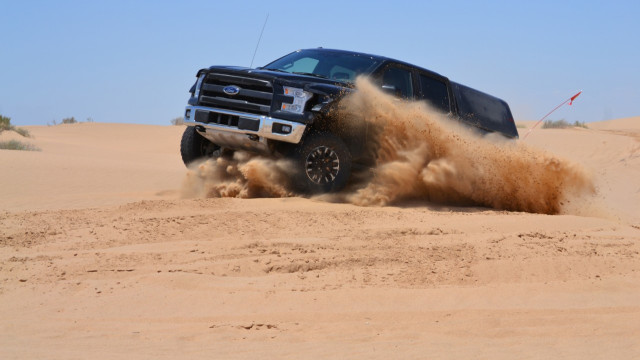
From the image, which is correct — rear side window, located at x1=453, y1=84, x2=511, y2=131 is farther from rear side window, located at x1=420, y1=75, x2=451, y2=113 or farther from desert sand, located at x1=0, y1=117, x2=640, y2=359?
desert sand, located at x1=0, y1=117, x2=640, y2=359

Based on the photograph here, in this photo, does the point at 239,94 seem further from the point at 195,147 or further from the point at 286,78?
the point at 195,147

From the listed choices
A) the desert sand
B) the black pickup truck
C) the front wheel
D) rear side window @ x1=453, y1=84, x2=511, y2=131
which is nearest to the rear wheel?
the black pickup truck

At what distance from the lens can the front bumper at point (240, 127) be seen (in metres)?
8.61

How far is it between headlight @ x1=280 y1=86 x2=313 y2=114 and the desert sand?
3.37 feet

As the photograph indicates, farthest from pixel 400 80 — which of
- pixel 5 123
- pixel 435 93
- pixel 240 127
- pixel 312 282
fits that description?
pixel 5 123

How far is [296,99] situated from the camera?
869 centimetres

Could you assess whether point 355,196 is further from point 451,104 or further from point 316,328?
point 316,328

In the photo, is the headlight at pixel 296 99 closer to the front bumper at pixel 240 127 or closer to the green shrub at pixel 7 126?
the front bumper at pixel 240 127

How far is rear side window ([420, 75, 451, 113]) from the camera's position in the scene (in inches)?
394

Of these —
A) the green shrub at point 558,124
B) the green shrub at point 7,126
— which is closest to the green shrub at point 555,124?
the green shrub at point 558,124

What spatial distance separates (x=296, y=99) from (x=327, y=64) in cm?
134

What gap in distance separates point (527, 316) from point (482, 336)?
525 millimetres

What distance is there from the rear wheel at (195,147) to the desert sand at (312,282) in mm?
1406

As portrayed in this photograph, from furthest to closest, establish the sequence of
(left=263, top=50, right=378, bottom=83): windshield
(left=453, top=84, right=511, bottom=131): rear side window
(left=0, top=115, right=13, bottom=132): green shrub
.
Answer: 1. (left=0, top=115, right=13, bottom=132): green shrub
2. (left=453, top=84, right=511, bottom=131): rear side window
3. (left=263, top=50, right=378, bottom=83): windshield
